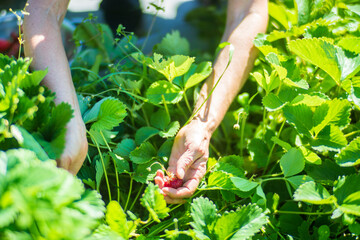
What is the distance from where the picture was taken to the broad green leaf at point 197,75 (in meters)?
0.86

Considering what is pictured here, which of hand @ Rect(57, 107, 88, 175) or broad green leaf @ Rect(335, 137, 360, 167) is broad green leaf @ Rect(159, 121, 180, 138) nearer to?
hand @ Rect(57, 107, 88, 175)

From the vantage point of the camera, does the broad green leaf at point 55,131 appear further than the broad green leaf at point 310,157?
No

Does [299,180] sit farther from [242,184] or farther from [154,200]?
[154,200]

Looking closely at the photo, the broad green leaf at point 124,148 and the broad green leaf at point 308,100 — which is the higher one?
the broad green leaf at point 308,100

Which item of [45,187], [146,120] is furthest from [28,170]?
[146,120]

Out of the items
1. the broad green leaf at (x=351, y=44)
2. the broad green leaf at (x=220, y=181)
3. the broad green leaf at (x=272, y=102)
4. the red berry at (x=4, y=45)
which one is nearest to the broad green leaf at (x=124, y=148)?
the broad green leaf at (x=220, y=181)

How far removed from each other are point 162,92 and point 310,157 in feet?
1.20

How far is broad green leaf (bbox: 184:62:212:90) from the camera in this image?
86cm

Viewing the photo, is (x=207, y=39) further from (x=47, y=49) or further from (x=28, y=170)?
(x=28, y=170)

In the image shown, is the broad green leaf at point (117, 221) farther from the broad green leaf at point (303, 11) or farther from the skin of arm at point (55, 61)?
the broad green leaf at point (303, 11)

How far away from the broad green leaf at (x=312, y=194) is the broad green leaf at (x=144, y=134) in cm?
37

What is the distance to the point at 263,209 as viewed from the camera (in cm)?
72

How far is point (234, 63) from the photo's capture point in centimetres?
97

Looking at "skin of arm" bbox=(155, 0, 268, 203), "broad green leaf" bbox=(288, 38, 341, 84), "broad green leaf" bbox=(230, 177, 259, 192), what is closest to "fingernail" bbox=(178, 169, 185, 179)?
"skin of arm" bbox=(155, 0, 268, 203)
